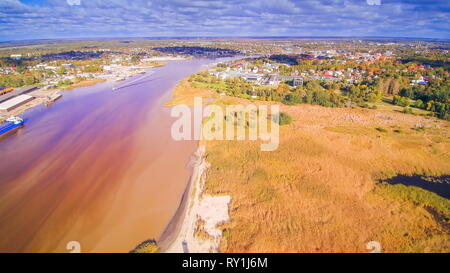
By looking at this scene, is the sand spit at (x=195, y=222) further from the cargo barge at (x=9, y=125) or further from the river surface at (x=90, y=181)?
the cargo barge at (x=9, y=125)

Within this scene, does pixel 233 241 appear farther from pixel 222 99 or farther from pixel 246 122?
pixel 222 99

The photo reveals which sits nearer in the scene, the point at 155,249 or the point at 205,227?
the point at 155,249

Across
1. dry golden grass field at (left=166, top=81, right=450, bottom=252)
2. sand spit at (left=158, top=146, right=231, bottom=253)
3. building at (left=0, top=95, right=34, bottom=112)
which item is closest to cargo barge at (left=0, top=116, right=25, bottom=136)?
building at (left=0, top=95, right=34, bottom=112)

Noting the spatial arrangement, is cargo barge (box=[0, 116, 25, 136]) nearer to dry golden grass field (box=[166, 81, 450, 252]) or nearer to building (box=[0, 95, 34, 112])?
building (box=[0, 95, 34, 112])

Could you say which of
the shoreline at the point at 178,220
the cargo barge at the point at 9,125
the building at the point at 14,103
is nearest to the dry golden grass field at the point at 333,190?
the shoreline at the point at 178,220

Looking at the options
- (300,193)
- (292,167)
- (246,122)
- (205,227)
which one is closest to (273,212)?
(300,193)
